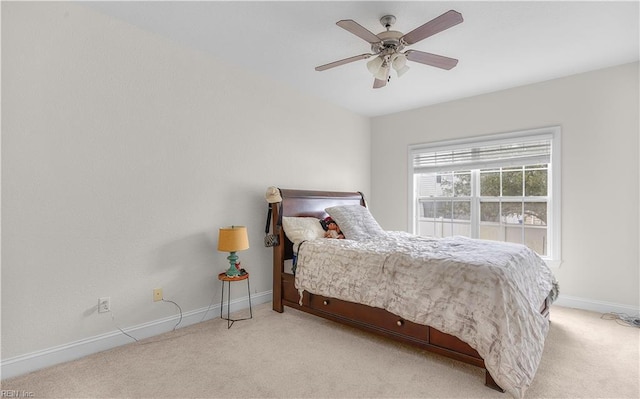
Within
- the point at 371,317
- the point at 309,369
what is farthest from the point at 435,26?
the point at 309,369

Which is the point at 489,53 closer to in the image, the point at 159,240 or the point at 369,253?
the point at 369,253

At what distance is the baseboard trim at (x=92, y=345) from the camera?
75.9 inches

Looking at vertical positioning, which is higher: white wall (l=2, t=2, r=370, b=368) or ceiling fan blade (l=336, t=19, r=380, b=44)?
ceiling fan blade (l=336, t=19, r=380, b=44)

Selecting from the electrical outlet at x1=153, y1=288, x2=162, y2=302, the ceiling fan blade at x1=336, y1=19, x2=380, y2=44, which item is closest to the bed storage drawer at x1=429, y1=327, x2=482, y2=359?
the ceiling fan blade at x1=336, y1=19, x2=380, y2=44

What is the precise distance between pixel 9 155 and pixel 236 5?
1.76 m

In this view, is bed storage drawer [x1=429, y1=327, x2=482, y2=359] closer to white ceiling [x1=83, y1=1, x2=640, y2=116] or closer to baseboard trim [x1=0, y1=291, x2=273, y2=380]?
baseboard trim [x1=0, y1=291, x2=273, y2=380]

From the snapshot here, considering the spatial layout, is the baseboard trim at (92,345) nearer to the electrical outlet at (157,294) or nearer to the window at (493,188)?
the electrical outlet at (157,294)

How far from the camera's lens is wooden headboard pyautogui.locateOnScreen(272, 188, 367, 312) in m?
3.11

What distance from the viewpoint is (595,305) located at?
3172 millimetres

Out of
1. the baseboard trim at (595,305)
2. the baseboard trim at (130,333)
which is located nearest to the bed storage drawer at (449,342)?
the baseboard trim at (130,333)

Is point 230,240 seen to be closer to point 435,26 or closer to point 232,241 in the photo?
point 232,241

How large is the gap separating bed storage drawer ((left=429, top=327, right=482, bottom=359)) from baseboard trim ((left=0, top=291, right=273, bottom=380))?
1928 millimetres

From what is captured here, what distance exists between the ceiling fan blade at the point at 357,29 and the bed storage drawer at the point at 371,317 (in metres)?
Result: 1.96

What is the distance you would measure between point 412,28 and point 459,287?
1.96 metres
